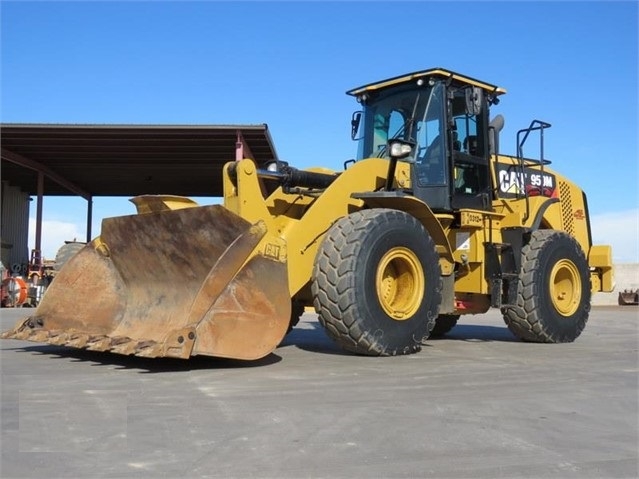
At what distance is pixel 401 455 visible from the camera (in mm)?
3314

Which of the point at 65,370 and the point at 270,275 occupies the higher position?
the point at 270,275

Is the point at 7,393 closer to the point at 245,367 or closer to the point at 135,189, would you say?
the point at 245,367

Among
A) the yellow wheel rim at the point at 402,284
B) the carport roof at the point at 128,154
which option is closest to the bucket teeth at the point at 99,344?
the yellow wheel rim at the point at 402,284

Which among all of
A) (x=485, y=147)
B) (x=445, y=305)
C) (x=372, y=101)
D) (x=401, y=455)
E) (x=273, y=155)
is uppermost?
(x=273, y=155)

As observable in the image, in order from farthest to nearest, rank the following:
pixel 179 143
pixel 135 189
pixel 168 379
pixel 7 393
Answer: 1. pixel 135 189
2. pixel 179 143
3. pixel 168 379
4. pixel 7 393

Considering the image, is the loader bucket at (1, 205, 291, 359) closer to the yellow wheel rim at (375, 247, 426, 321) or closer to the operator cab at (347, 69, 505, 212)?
the yellow wheel rim at (375, 247, 426, 321)

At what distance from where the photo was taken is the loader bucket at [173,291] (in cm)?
544

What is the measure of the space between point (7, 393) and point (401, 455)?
9.30ft

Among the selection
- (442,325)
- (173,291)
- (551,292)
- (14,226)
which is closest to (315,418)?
(173,291)

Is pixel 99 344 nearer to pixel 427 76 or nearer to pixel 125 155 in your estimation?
pixel 427 76

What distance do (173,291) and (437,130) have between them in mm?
3420

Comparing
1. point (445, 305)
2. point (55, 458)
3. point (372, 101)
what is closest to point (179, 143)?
point (372, 101)

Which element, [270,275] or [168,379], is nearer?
[168,379]

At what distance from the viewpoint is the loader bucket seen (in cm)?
544
